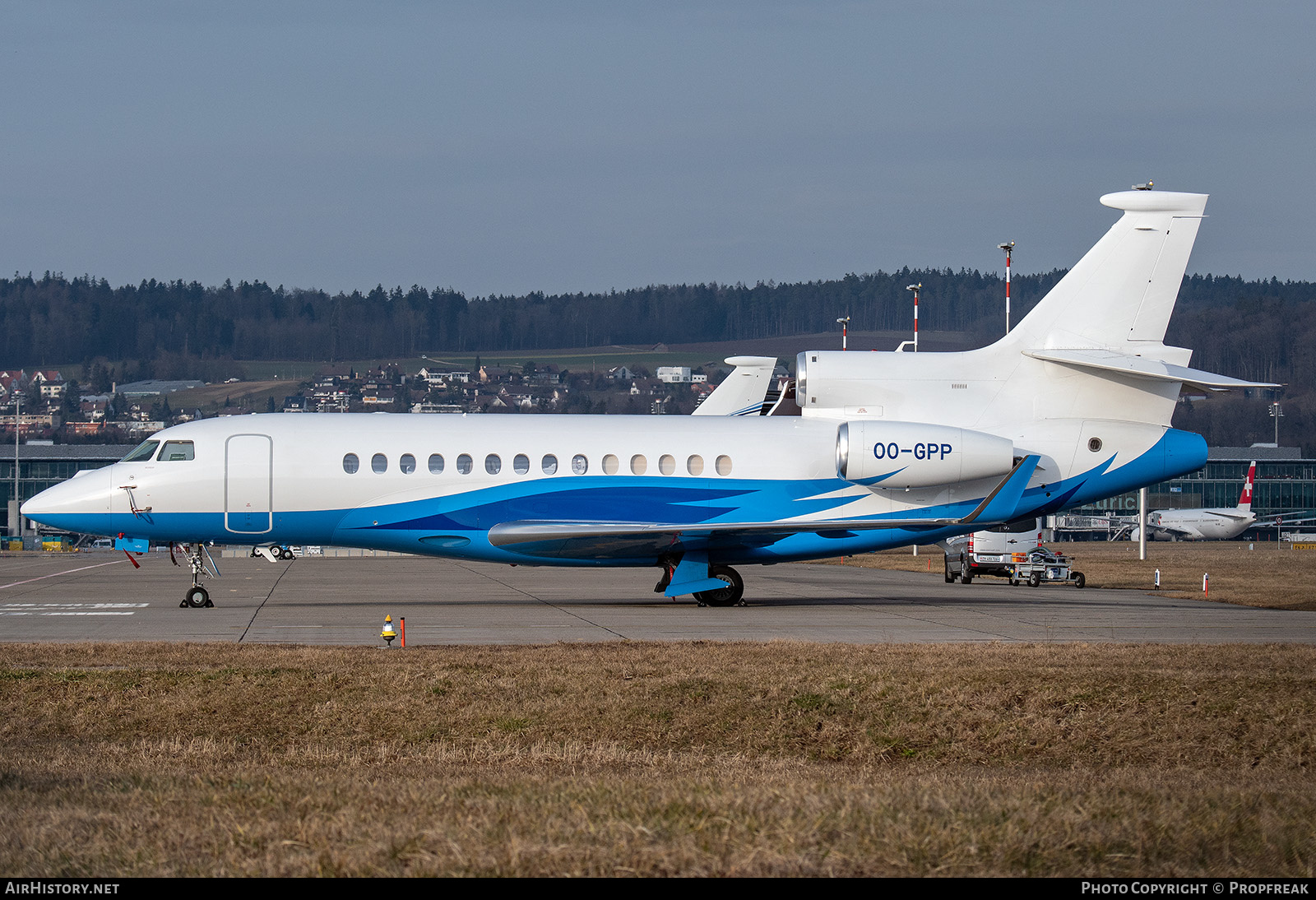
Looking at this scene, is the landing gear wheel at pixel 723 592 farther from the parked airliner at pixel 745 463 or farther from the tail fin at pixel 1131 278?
the tail fin at pixel 1131 278

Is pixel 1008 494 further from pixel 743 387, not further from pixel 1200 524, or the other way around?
pixel 1200 524

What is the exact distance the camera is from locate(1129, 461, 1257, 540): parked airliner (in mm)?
101062

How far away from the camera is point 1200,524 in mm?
104125

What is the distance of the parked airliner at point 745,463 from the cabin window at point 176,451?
0.12 ft

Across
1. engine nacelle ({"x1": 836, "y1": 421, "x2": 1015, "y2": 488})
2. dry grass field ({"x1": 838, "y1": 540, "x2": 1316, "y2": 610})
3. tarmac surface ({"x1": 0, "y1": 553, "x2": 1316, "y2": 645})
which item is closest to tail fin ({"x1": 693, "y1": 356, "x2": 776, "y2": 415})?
tarmac surface ({"x1": 0, "y1": 553, "x2": 1316, "y2": 645})

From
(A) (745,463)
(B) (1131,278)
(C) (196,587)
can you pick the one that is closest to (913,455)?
(A) (745,463)

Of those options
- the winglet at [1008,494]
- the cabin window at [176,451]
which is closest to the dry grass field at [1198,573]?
the winglet at [1008,494]

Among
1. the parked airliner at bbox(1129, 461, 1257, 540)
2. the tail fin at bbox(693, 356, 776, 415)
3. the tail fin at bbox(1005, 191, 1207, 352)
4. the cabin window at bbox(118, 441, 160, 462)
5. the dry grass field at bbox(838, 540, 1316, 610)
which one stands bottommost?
the parked airliner at bbox(1129, 461, 1257, 540)

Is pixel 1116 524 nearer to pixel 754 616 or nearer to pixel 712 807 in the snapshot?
pixel 754 616

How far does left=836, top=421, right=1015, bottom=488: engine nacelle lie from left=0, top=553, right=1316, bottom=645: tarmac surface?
9.27 feet

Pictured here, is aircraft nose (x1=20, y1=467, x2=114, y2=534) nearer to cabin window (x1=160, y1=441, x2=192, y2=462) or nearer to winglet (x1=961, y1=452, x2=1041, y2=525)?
cabin window (x1=160, y1=441, x2=192, y2=462)

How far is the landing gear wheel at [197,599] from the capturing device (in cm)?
2617

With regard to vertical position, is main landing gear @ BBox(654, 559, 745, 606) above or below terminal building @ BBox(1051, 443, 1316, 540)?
above
